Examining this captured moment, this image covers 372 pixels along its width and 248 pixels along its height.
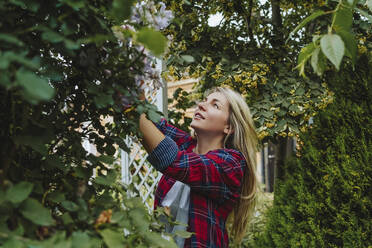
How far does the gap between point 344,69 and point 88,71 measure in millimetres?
2176

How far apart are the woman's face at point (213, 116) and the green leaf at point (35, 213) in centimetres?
135

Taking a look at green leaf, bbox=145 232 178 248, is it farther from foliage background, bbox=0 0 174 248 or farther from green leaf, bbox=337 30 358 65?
green leaf, bbox=337 30 358 65

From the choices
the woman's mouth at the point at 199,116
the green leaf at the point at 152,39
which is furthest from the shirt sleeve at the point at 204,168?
the green leaf at the point at 152,39

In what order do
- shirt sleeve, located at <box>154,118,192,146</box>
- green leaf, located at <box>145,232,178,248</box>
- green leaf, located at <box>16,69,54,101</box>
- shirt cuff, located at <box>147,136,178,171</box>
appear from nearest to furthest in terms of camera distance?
green leaf, located at <box>16,69,54,101</box> < green leaf, located at <box>145,232,178,248</box> < shirt cuff, located at <box>147,136,178,171</box> < shirt sleeve, located at <box>154,118,192,146</box>

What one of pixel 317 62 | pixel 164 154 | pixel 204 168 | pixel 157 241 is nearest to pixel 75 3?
pixel 157 241

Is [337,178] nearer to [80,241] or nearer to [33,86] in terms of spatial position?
[80,241]

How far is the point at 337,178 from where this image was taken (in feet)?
7.52

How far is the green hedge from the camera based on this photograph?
2.20m

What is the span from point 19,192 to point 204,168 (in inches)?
40.9

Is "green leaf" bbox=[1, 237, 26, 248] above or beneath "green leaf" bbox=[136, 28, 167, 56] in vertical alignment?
beneath

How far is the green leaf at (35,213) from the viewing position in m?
0.56

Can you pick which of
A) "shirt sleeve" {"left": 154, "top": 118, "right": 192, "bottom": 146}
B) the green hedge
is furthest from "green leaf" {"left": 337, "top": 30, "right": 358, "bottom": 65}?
the green hedge

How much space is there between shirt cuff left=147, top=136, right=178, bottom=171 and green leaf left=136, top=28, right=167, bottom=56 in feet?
2.62


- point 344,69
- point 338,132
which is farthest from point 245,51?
point 338,132
